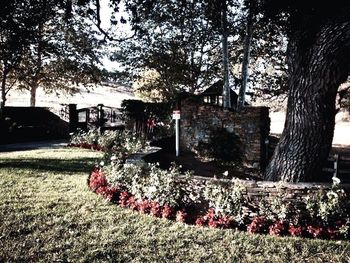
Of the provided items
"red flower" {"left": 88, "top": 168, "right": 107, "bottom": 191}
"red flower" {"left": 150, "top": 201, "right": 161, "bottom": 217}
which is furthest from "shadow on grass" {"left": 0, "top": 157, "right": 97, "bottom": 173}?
"red flower" {"left": 150, "top": 201, "right": 161, "bottom": 217}

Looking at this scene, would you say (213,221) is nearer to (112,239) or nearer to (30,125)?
(112,239)

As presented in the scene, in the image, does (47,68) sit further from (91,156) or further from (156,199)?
(156,199)

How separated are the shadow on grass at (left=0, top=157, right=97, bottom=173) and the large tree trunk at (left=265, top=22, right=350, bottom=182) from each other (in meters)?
5.60

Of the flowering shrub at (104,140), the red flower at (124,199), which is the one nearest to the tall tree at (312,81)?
the red flower at (124,199)

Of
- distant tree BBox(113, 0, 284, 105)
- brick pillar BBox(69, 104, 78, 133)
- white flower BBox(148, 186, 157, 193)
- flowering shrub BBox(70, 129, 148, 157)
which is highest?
distant tree BBox(113, 0, 284, 105)

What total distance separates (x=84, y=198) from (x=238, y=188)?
10.4 ft

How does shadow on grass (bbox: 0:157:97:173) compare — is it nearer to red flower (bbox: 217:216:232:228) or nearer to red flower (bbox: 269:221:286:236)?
red flower (bbox: 217:216:232:228)

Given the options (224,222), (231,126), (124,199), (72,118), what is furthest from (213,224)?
(72,118)

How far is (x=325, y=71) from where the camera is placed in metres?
6.37

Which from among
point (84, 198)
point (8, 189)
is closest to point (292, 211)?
point (84, 198)

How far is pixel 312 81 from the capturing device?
21.5ft

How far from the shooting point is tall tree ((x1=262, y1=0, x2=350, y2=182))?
6188 mm

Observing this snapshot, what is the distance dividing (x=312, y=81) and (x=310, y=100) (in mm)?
360

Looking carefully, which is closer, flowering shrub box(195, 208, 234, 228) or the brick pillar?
flowering shrub box(195, 208, 234, 228)
